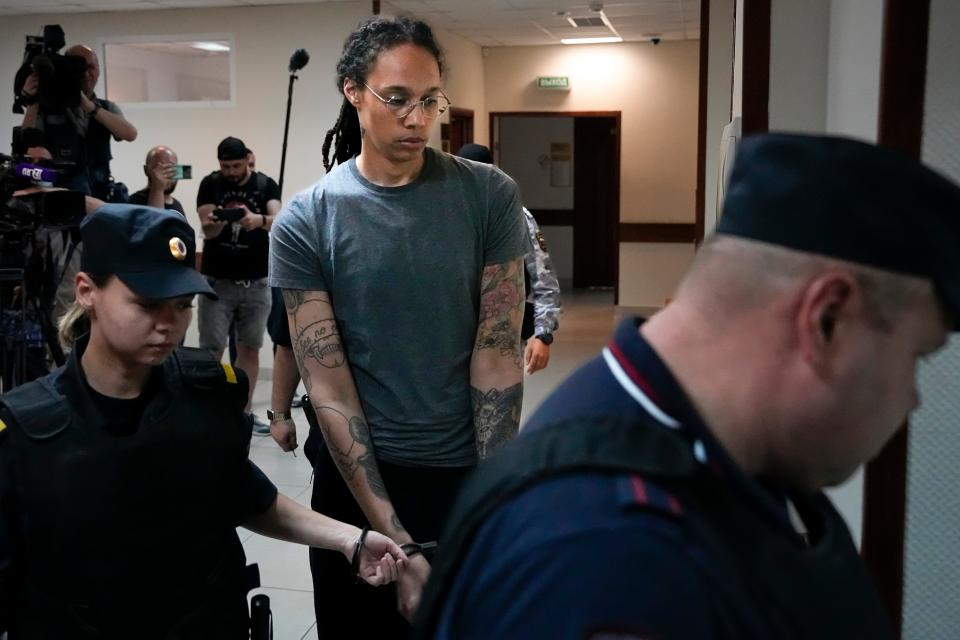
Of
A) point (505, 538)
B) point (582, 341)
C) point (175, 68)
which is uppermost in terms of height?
point (175, 68)

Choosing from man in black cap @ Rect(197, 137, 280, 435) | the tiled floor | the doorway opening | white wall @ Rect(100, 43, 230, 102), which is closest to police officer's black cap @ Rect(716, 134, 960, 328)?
the tiled floor

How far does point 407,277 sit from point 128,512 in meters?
0.61

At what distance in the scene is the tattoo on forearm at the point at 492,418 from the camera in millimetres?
1779

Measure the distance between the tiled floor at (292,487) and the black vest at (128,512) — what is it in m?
0.63

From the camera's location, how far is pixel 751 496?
2.19 ft

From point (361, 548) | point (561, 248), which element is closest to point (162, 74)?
point (561, 248)

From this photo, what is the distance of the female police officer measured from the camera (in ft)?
4.79

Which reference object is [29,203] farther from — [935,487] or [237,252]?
[935,487]

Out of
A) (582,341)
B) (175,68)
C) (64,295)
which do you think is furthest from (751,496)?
(175,68)

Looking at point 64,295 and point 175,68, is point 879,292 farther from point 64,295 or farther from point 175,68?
point 175,68

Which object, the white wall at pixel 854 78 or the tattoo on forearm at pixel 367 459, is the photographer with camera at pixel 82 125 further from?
the white wall at pixel 854 78

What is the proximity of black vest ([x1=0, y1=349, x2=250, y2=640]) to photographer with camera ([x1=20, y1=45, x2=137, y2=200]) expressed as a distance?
2648 millimetres

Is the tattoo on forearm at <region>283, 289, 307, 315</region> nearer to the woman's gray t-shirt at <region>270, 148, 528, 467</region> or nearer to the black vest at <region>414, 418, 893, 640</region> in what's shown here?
the woman's gray t-shirt at <region>270, 148, 528, 467</region>

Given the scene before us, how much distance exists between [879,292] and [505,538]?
1.00ft
